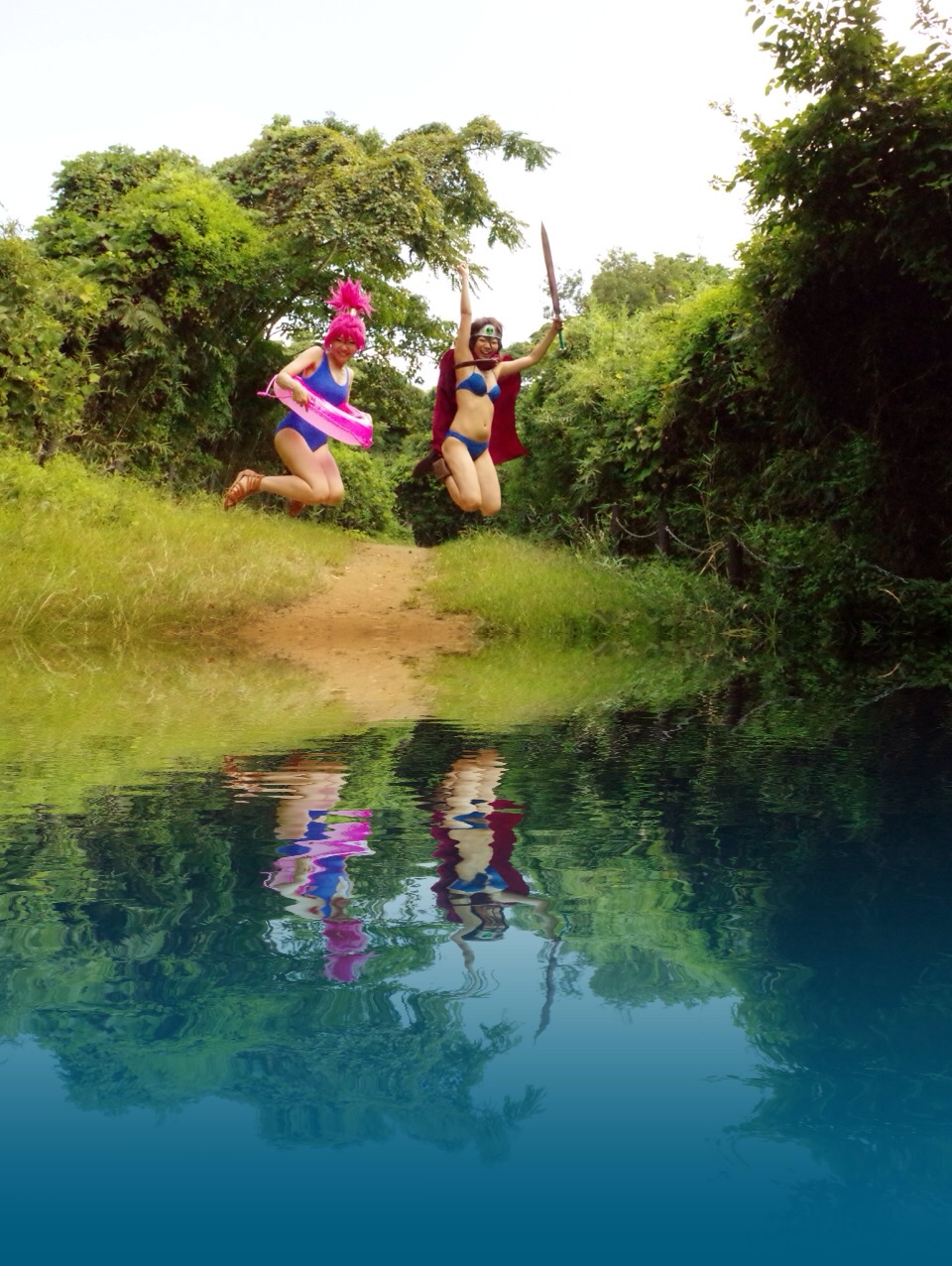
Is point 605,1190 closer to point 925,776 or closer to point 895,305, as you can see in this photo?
point 925,776

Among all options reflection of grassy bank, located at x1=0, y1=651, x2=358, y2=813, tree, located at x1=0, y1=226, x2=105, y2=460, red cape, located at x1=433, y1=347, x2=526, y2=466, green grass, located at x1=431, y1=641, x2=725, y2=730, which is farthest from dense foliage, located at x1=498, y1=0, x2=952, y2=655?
tree, located at x1=0, y1=226, x2=105, y2=460

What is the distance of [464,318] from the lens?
696 cm

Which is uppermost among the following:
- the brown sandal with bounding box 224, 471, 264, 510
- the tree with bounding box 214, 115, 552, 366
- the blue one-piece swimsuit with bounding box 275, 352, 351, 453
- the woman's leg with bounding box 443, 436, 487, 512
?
the tree with bounding box 214, 115, 552, 366

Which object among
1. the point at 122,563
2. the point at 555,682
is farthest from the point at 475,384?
the point at 122,563

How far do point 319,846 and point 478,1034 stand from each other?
1.32 metres

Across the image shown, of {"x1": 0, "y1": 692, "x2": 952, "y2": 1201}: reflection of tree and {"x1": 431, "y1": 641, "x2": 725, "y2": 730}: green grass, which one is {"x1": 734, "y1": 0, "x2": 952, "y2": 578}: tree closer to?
{"x1": 431, "y1": 641, "x2": 725, "y2": 730}: green grass

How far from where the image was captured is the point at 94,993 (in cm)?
185

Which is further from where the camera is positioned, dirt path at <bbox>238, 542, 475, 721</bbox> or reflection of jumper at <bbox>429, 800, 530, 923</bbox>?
dirt path at <bbox>238, 542, 475, 721</bbox>

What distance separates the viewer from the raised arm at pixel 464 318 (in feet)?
22.1

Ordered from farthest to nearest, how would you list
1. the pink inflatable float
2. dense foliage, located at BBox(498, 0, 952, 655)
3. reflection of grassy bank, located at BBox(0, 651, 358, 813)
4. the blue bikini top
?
dense foliage, located at BBox(498, 0, 952, 655), the pink inflatable float, the blue bikini top, reflection of grassy bank, located at BBox(0, 651, 358, 813)

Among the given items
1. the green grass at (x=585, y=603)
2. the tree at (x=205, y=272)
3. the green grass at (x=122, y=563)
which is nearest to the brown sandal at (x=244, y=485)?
the green grass at (x=122, y=563)

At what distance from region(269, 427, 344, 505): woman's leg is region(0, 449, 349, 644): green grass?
456cm

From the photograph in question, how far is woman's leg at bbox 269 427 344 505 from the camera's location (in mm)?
7715

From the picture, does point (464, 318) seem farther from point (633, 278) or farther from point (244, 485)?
point (633, 278)
